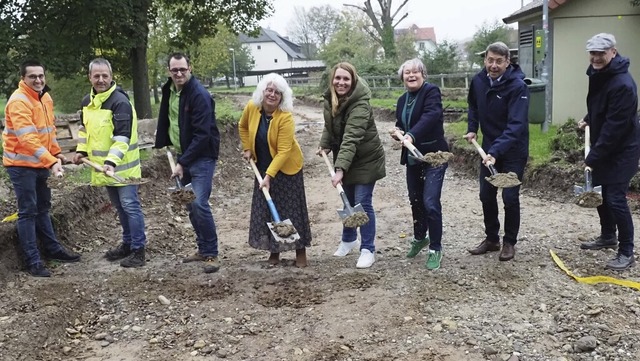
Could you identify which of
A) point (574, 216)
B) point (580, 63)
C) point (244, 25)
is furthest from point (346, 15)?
point (574, 216)

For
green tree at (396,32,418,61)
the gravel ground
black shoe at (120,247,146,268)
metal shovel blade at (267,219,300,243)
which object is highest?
green tree at (396,32,418,61)

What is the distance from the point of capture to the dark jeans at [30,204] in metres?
4.91

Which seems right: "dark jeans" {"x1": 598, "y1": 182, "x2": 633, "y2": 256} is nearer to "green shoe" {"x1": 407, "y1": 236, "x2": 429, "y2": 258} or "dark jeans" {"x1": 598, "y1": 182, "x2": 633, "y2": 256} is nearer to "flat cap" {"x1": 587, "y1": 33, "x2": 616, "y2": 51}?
"flat cap" {"x1": 587, "y1": 33, "x2": 616, "y2": 51}

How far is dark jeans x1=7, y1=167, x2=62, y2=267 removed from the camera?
4910 millimetres

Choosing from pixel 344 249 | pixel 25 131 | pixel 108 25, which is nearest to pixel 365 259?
pixel 344 249

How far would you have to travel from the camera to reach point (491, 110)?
4801 millimetres

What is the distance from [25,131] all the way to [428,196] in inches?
134

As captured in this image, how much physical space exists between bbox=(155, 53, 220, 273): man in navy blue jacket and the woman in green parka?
101 centimetres

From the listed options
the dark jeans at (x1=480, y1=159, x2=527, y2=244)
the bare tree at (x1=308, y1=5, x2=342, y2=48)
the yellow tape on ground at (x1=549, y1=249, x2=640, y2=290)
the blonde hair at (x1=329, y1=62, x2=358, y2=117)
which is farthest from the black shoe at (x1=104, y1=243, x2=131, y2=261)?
the bare tree at (x1=308, y1=5, x2=342, y2=48)

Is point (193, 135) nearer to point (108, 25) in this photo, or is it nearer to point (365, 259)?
point (365, 259)

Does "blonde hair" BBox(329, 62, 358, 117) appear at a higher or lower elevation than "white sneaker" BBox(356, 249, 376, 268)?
higher

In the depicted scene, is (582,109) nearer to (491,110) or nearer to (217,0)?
(491,110)

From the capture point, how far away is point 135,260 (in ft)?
17.4

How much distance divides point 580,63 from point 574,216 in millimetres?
6293
